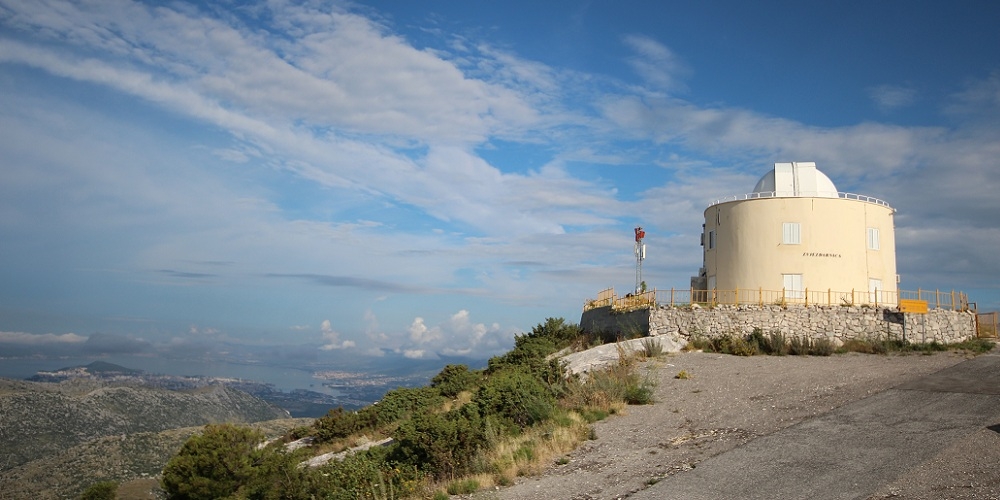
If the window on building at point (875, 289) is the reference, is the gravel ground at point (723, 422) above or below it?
below

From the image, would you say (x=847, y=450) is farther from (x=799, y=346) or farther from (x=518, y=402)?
(x=799, y=346)

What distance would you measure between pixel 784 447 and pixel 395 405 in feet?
47.7

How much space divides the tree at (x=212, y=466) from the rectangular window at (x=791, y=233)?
67.8 feet

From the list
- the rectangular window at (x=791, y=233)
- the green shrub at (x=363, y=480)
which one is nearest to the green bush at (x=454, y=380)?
the green shrub at (x=363, y=480)

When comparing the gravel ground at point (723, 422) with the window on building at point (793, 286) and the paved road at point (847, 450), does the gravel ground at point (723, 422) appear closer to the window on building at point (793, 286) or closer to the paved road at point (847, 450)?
the paved road at point (847, 450)

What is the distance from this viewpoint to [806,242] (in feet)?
87.5

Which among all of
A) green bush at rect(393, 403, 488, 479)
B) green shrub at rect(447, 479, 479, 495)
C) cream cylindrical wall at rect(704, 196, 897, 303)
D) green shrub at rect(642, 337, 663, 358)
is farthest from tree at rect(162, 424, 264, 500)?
cream cylindrical wall at rect(704, 196, 897, 303)

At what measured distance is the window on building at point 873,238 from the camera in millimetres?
27250

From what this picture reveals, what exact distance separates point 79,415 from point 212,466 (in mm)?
58656

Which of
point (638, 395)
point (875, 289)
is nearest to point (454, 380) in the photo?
point (638, 395)

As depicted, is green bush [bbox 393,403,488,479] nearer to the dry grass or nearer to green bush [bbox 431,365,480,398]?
the dry grass

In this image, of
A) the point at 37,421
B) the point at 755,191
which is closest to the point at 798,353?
the point at 755,191

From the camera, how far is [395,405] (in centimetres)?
2241

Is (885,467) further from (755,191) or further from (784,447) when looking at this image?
(755,191)
